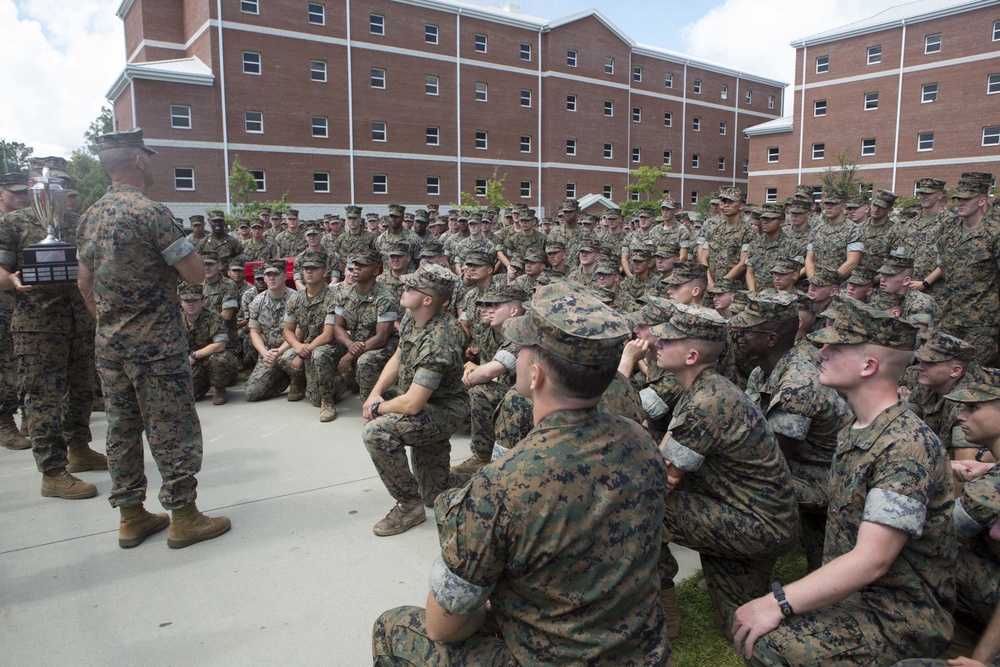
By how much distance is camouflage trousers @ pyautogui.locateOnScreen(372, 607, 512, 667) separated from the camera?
2.20m

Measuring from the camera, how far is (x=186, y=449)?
4.34m

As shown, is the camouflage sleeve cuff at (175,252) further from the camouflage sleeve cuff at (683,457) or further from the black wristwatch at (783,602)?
the black wristwatch at (783,602)

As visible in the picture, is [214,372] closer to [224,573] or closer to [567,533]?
[224,573]

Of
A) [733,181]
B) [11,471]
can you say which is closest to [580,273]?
[11,471]

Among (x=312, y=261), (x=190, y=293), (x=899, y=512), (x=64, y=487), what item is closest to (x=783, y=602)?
(x=899, y=512)

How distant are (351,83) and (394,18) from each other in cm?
466

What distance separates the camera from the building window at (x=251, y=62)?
1314 inches

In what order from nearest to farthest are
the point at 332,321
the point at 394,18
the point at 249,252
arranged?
the point at 332,321 < the point at 249,252 < the point at 394,18

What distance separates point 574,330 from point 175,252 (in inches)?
127

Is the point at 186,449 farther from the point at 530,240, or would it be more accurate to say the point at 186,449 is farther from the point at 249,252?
the point at 249,252

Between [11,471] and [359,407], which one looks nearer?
[11,471]

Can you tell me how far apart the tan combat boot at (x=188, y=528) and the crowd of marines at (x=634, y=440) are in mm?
24

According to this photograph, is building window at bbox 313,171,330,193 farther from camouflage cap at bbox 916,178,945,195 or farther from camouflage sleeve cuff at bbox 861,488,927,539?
camouflage sleeve cuff at bbox 861,488,927,539

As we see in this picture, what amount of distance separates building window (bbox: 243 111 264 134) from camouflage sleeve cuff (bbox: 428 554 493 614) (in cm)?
3616
